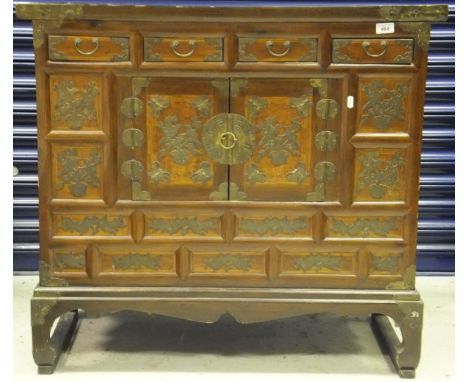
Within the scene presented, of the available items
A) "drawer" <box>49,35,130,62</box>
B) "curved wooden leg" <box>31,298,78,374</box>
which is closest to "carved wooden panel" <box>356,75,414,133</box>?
"drawer" <box>49,35,130,62</box>

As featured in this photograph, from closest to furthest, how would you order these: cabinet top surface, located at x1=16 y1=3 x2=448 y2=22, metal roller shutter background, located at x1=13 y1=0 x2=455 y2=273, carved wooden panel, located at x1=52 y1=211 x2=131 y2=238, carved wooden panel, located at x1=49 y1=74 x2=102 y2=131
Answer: cabinet top surface, located at x1=16 y1=3 x2=448 y2=22, carved wooden panel, located at x1=49 y1=74 x2=102 y2=131, carved wooden panel, located at x1=52 y1=211 x2=131 y2=238, metal roller shutter background, located at x1=13 y1=0 x2=455 y2=273

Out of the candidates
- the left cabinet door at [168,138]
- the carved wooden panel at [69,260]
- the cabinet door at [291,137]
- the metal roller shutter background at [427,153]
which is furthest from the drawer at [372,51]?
the carved wooden panel at [69,260]

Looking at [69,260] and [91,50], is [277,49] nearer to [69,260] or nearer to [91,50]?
[91,50]

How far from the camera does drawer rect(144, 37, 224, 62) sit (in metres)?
2.96

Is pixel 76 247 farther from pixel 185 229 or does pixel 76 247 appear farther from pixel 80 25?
pixel 80 25

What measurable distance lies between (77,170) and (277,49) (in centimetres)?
100

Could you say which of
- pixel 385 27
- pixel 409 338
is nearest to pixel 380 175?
pixel 385 27

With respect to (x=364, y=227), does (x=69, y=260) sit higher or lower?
lower

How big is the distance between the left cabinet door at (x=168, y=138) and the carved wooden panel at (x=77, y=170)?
0.10m

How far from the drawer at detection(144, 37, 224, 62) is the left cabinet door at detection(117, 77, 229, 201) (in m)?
0.09

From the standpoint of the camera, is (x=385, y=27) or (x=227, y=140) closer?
(x=385, y=27)

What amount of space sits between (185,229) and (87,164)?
20.0 inches

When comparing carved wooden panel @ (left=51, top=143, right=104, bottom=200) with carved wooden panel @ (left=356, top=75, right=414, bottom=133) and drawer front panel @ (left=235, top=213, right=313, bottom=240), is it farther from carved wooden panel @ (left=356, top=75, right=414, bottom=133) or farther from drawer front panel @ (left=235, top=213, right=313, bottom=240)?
carved wooden panel @ (left=356, top=75, right=414, bottom=133)

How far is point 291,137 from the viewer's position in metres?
3.05
